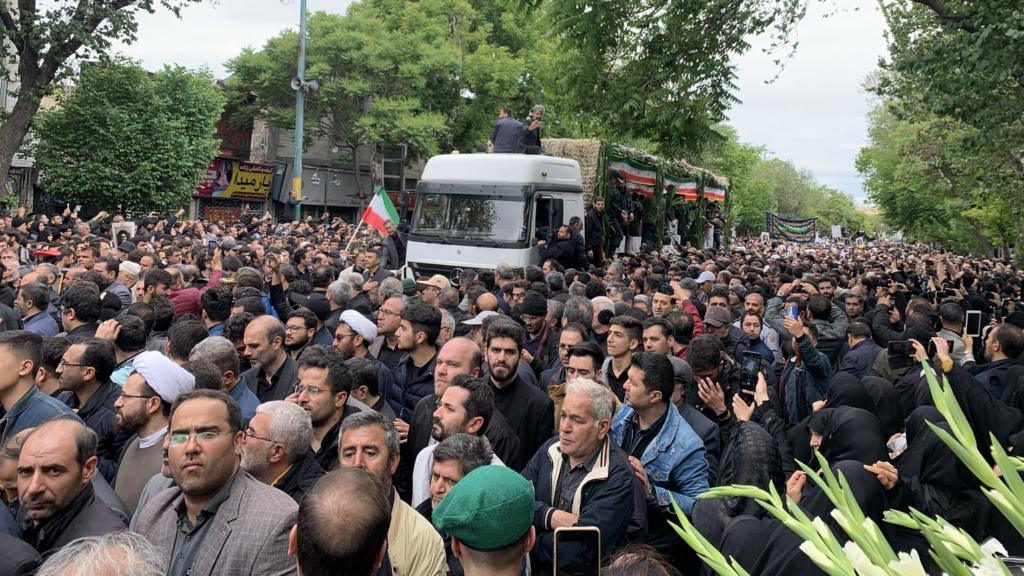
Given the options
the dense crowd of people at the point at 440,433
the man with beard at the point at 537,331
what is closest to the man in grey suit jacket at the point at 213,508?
the dense crowd of people at the point at 440,433

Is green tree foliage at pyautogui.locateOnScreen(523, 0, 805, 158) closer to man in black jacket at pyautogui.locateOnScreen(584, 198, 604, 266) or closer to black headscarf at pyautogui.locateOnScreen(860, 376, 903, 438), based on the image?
man in black jacket at pyautogui.locateOnScreen(584, 198, 604, 266)

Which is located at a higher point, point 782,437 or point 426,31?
point 426,31

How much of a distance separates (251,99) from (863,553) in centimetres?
4074

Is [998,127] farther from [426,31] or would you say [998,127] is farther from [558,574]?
[426,31]

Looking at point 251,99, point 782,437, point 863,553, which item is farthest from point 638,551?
point 251,99

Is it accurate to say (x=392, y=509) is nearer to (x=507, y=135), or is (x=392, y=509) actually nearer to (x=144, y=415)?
(x=144, y=415)

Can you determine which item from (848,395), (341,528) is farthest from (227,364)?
(848,395)

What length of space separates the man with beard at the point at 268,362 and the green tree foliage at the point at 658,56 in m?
6.50

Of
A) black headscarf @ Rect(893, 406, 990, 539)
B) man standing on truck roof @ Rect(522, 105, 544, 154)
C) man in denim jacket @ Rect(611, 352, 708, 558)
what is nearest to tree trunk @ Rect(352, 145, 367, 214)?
man standing on truck roof @ Rect(522, 105, 544, 154)

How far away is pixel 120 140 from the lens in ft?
85.8

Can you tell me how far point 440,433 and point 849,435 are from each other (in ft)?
6.85

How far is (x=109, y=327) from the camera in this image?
628 cm

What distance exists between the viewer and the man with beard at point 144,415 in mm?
4496

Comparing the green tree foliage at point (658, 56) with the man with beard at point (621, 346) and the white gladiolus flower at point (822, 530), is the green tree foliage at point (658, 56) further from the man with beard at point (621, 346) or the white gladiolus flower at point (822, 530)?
the white gladiolus flower at point (822, 530)
